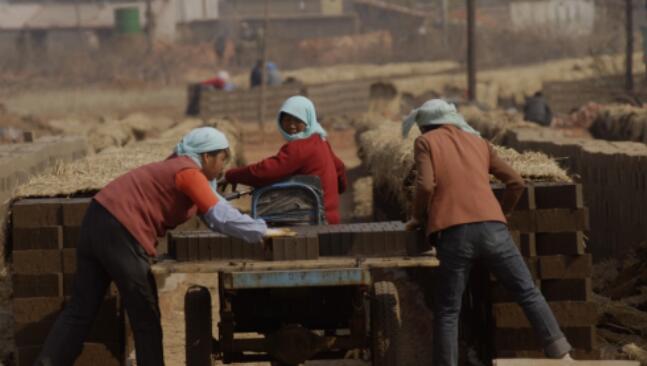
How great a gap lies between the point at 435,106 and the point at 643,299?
12.1 ft

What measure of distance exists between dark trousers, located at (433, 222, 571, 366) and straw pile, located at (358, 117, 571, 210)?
1.37 metres

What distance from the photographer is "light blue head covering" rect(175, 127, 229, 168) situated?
8906 mm

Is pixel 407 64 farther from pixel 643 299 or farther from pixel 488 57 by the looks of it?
pixel 643 299

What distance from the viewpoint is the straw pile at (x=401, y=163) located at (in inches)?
412

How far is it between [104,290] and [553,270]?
2.84 meters

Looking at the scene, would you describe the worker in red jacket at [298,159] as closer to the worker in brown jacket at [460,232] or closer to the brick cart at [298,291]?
the brick cart at [298,291]

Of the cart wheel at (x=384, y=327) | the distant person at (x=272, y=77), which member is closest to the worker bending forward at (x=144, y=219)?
the cart wheel at (x=384, y=327)

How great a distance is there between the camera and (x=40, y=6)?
9375cm

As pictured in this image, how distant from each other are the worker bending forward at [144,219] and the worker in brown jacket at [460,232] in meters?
1.11

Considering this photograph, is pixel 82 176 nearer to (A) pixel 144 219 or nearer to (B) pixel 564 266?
(A) pixel 144 219

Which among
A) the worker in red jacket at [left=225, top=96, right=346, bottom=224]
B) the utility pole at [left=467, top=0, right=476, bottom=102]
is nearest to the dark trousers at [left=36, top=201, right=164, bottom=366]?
the worker in red jacket at [left=225, top=96, right=346, bottom=224]

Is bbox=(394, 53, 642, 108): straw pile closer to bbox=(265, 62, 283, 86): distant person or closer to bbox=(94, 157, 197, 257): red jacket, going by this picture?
bbox=(265, 62, 283, 86): distant person

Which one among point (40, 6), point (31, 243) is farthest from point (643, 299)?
point (40, 6)

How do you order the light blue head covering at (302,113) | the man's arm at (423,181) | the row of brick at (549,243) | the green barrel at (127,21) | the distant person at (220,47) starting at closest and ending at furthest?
1. the man's arm at (423,181)
2. the row of brick at (549,243)
3. the light blue head covering at (302,113)
4. the distant person at (220,47)
5. the green barrel at (127,21)
